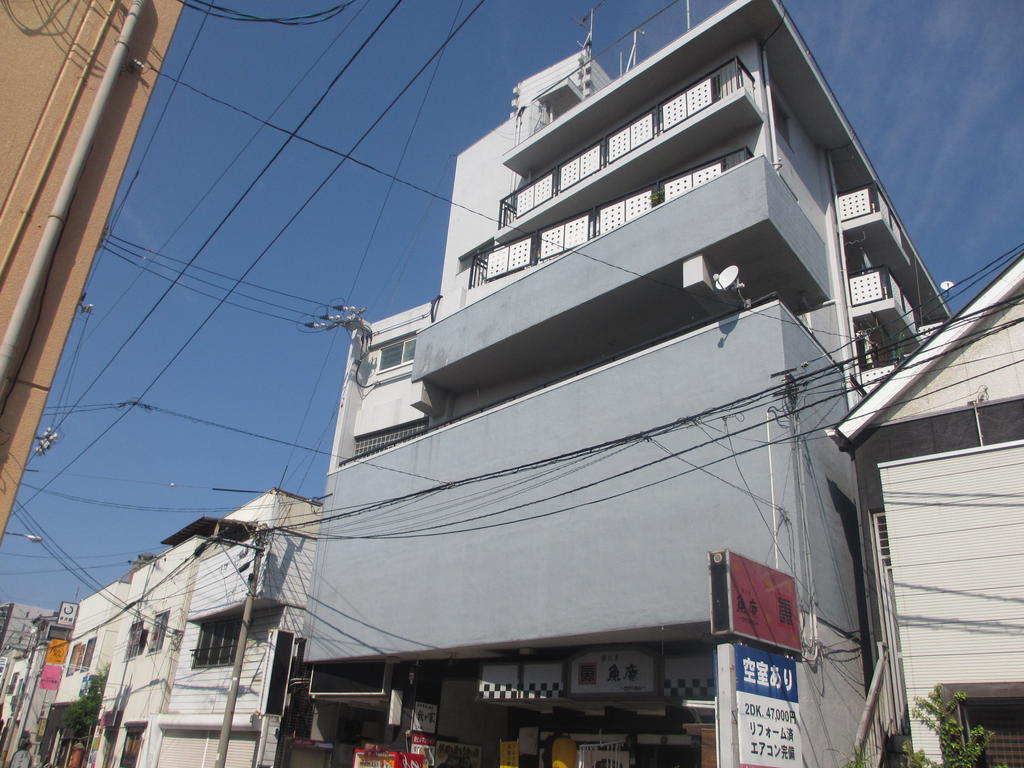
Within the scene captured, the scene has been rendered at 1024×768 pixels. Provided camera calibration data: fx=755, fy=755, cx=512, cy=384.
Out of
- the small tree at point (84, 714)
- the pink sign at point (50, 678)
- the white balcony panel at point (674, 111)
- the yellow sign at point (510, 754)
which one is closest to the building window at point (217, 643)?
the small tree at point (84, 714)

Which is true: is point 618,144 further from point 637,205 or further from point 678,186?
point 678,186

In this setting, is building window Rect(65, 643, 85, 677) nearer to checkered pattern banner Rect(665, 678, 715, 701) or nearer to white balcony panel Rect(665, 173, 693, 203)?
checkered pattern banner Rect(665, 678, 715, 701)

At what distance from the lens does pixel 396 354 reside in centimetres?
2514

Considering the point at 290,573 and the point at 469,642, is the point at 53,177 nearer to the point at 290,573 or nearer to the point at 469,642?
the point at 469,642

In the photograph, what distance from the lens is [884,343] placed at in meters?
19.6

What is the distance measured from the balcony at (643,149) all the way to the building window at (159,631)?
1860cm

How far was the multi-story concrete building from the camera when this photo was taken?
1227cm

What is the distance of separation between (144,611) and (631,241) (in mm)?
25318

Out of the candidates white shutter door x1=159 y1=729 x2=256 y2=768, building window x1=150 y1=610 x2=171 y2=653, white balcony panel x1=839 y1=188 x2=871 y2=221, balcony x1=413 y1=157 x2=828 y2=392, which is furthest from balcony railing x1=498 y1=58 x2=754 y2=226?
building window x1=150 y1=610 x2=171 y2=653

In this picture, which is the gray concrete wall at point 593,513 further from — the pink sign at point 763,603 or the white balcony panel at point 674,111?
the white balcony panel at point 674,111

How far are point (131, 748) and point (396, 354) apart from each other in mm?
16589

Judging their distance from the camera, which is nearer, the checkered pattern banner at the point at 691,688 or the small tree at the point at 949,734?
the small tree at the point at 949,734

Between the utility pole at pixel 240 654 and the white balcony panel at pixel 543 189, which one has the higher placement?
the white balcony panel at pixel 543 189

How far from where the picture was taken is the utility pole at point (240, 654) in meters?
18.1
